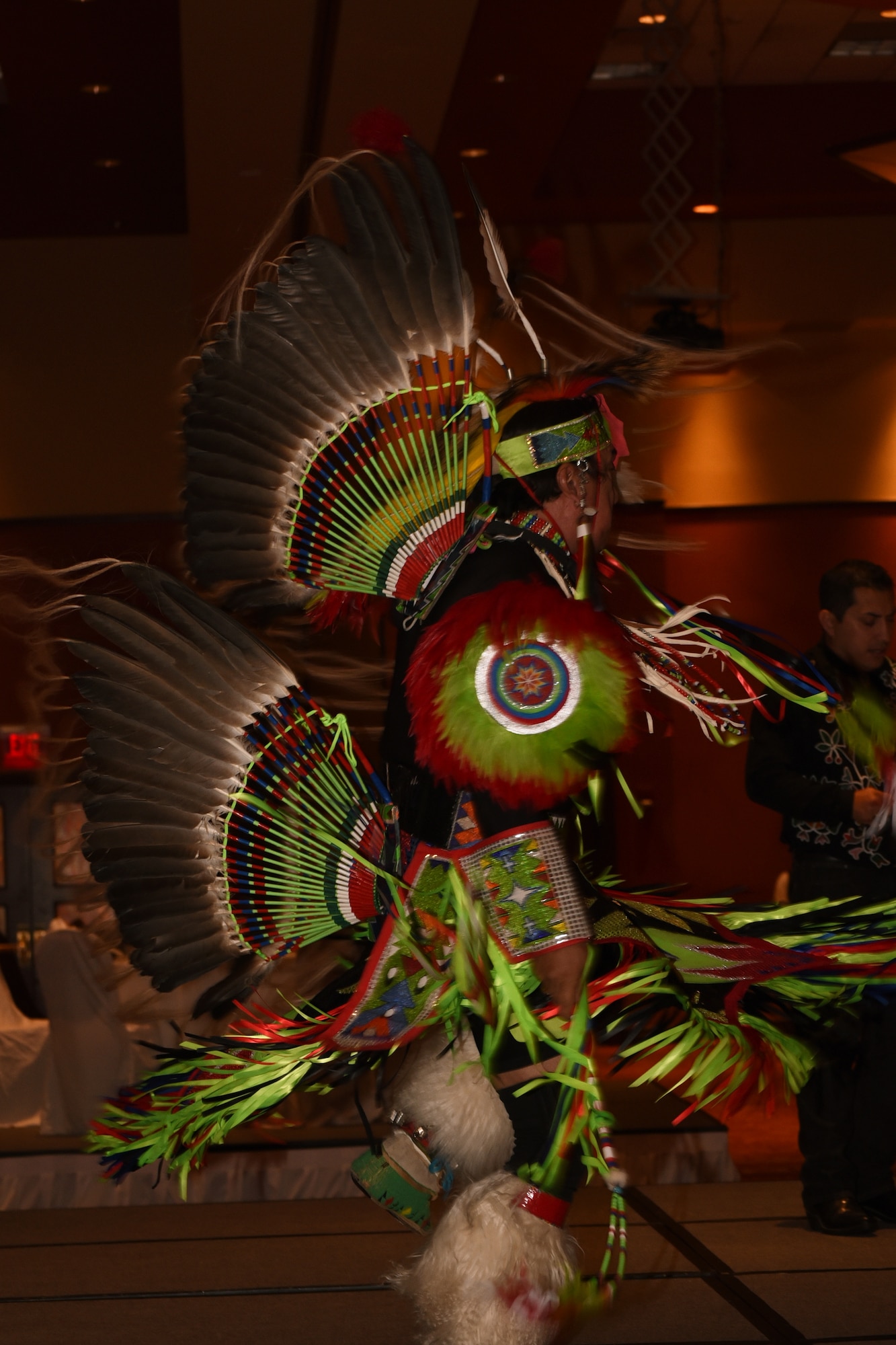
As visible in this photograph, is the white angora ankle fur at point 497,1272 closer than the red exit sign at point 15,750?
Yes

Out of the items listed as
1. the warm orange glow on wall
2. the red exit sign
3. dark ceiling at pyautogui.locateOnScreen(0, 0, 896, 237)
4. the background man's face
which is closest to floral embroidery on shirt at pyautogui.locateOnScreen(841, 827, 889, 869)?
the background man's face

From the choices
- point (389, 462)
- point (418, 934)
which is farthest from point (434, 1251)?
point (389, 462)

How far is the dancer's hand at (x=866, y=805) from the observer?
2.87m

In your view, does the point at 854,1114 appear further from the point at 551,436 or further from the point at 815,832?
the point at 551,436

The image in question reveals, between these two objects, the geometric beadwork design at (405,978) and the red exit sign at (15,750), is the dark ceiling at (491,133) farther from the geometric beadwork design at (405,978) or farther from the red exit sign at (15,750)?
the geometric beadwork design at (405,978)

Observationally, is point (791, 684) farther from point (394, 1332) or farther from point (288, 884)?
point (394, 1332)

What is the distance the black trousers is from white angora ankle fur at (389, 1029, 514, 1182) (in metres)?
1.10

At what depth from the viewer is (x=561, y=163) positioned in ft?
19.2

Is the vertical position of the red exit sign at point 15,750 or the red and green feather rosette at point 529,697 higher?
the red and green feather rosette at point 529,697

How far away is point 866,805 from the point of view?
2883 millimetres

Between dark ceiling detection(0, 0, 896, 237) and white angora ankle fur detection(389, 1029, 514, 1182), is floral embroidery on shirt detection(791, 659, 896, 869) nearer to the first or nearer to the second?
white angora ankle fur detection(389, 1029, 514, 1182)

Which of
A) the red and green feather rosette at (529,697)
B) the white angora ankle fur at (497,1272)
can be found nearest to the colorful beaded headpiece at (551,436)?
the red and green feather rosette at (529,697)

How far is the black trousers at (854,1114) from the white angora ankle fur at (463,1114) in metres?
1.10

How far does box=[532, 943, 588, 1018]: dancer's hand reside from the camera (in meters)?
1.83
